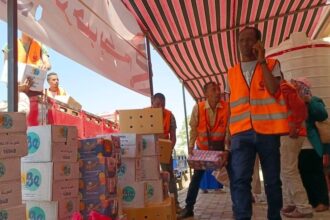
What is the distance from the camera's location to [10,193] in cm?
191

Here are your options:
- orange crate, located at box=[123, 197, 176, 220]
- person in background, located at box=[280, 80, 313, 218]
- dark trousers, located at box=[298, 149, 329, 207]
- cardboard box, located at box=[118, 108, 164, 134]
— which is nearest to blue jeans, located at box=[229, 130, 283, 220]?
orange crate, located at box=[123, 197, 176, 220]

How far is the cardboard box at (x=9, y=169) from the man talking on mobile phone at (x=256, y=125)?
4.70ft

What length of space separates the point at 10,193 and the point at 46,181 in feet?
1.53

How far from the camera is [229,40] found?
7.50m

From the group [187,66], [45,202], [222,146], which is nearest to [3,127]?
[45,202]

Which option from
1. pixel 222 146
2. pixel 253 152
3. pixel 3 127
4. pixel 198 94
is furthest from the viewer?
pixel 198 94

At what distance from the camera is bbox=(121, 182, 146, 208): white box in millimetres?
3361

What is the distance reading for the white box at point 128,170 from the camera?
339cm

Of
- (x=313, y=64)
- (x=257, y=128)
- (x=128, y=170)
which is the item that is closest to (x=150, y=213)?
(x=128, y=170)

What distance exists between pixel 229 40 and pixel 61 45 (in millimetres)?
4732

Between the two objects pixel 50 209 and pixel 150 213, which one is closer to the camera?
pixel 50 209

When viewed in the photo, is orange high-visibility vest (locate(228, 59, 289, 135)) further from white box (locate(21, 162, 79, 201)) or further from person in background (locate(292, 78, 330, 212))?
person in background (locate(292, 78, 330, 212))

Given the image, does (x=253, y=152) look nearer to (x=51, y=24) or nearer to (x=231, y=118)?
(x=231, y=118)

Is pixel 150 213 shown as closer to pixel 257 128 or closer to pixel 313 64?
pixel 257 128
